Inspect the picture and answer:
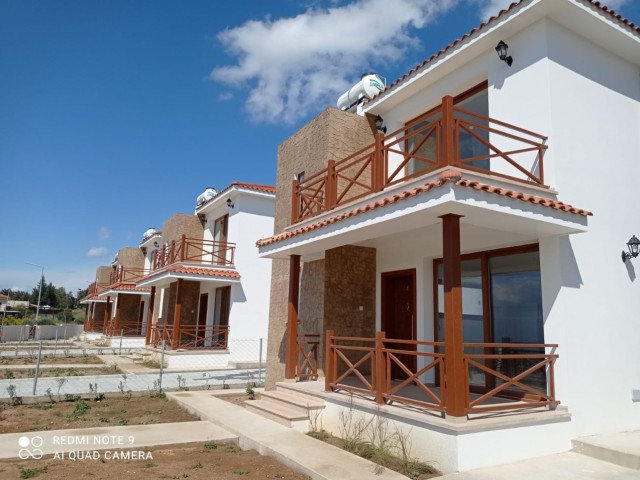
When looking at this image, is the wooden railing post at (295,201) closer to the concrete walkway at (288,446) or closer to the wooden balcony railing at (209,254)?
the concrete walkway at (288,446)

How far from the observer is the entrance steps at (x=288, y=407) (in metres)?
8.52

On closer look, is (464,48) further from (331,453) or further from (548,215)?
(331,453)

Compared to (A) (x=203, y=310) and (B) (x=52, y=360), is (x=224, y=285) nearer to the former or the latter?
(A) (x=203, y=310)

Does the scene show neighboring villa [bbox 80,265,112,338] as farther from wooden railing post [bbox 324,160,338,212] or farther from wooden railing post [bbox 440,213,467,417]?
wooden railing post [bbox 440,213,467,417]

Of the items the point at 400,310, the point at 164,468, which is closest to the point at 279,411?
the point at 164,468

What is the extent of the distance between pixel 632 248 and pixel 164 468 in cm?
867

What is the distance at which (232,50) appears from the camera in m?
11.2

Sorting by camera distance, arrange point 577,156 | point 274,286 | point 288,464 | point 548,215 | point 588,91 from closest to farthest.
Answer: point 288,464 → point 548,215 → point 577,156 → point 588,91 → point 274,286

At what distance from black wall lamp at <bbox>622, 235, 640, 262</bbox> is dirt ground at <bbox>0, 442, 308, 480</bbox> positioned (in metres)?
6.87

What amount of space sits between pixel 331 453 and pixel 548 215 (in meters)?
4.78

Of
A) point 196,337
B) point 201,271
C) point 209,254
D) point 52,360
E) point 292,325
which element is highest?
point 209,254

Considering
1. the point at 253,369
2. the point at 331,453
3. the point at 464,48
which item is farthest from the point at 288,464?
the point at 253,369

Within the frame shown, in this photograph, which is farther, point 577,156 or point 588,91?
point 588,91

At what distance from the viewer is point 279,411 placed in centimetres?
908
